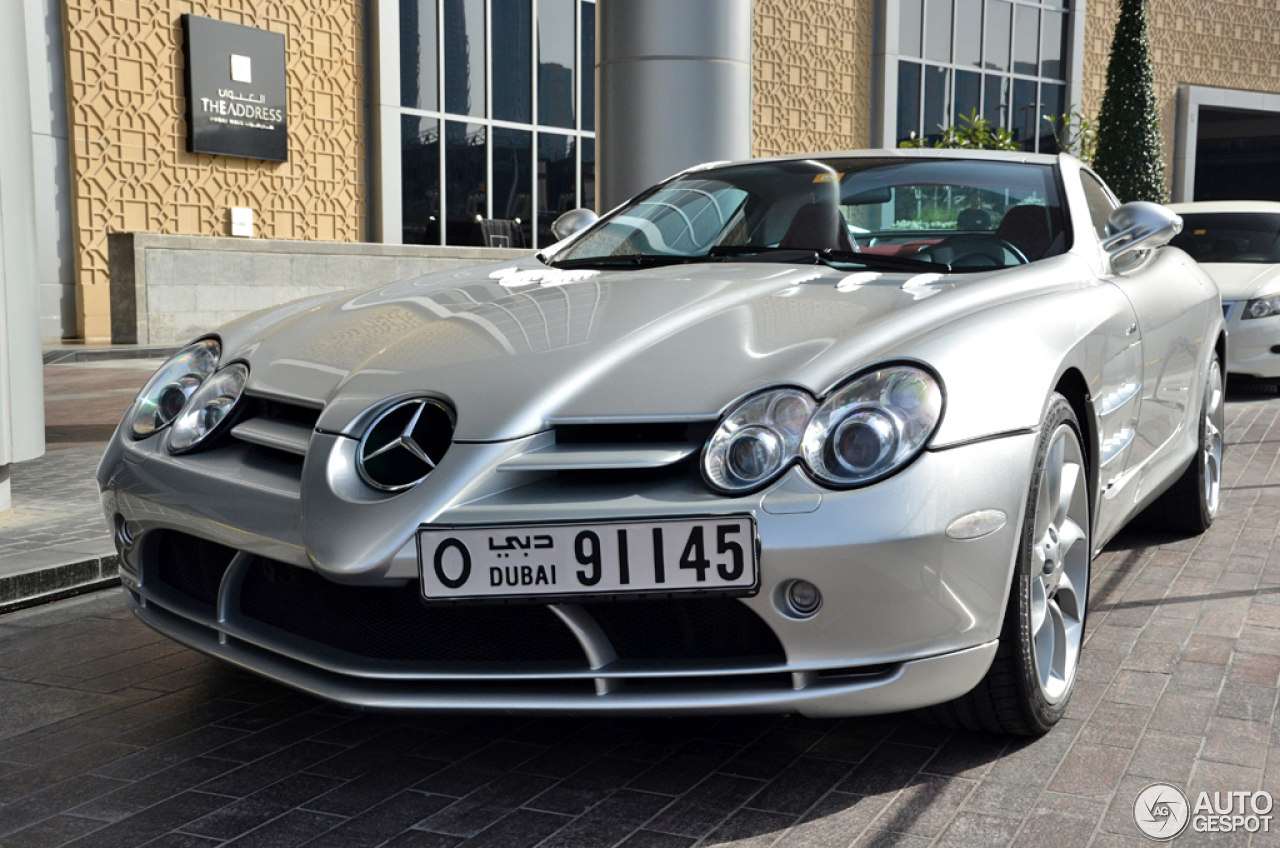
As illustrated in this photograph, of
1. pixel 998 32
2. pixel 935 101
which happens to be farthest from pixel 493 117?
pixel 998 32

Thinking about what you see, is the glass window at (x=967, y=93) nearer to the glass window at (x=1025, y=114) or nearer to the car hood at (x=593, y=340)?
the glass window at (x=1025, y=114)

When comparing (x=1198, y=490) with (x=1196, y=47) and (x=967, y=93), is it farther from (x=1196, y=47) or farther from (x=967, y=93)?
(x=1196, y=47)

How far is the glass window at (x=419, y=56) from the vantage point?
18.5m

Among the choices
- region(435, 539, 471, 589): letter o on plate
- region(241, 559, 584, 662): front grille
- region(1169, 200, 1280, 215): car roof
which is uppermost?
region(1169, 200, 1280, 215): car roof

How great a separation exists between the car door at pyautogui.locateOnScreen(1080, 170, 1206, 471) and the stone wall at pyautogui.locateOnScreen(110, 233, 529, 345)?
34.3ft

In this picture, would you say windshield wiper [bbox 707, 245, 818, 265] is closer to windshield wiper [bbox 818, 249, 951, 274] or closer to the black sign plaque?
windshield wiper [bbox 818, 249, 951, 274]

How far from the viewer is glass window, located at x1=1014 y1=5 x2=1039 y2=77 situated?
27.6m

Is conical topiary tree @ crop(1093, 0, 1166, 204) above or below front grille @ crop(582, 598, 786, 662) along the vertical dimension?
above

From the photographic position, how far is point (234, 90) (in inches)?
651

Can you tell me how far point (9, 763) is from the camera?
2.76 meters

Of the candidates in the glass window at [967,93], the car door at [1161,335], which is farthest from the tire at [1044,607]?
the glass window at [967,93]

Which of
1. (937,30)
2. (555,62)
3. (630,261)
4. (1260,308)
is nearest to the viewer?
(630,261)

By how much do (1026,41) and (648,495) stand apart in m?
28.1

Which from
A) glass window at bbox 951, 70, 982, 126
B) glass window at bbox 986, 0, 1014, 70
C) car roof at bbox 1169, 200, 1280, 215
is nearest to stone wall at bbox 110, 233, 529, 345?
car roof at bbox 1169, 200, 1280, 215
